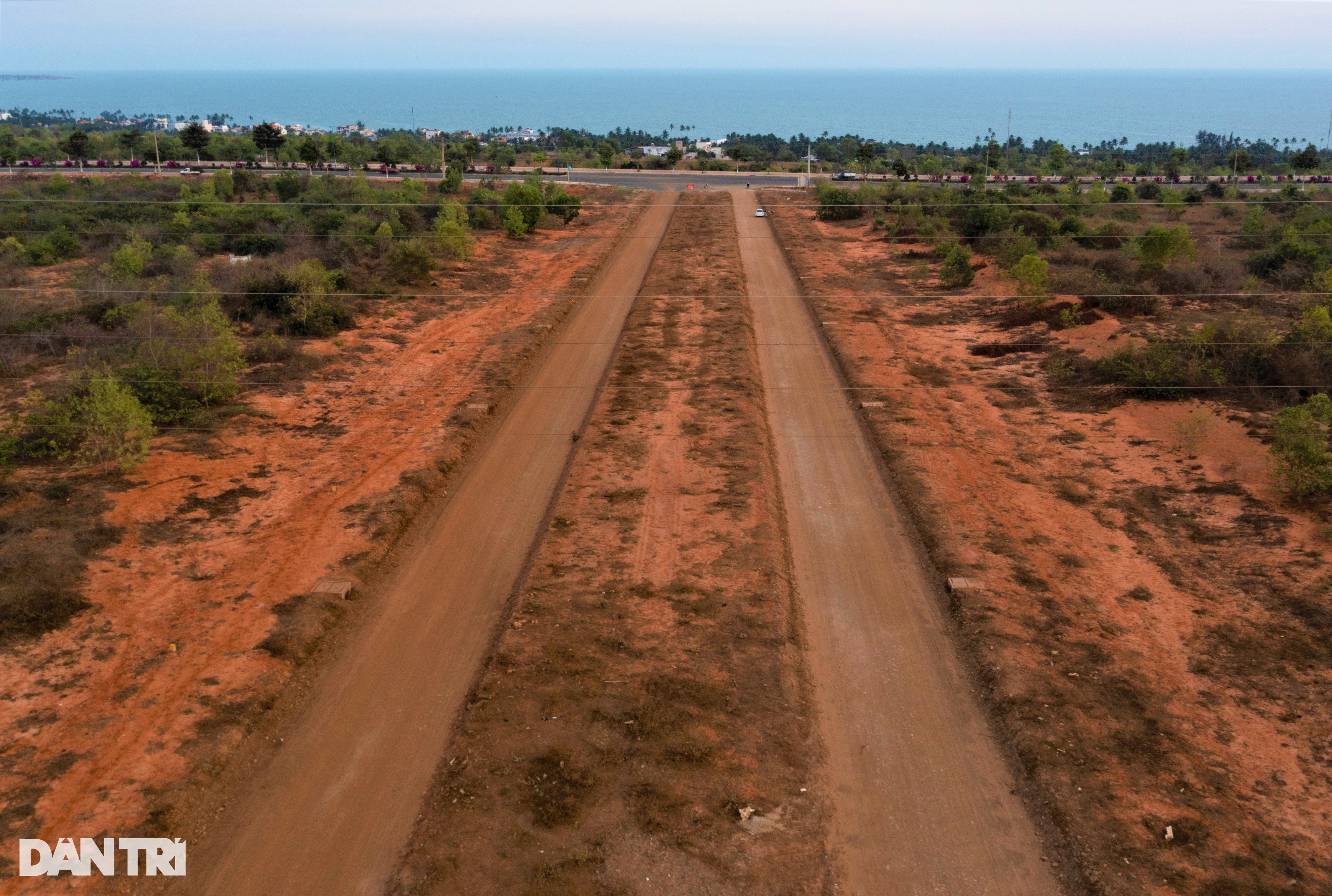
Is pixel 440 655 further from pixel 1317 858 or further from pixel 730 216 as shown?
pixel 730 216

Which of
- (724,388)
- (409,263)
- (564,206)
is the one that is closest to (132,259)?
(409,263)

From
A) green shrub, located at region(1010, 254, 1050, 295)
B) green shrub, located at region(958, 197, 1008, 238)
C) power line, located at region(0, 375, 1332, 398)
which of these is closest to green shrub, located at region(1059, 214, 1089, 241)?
green shrub, located at region(958, 197, 1008, 238)


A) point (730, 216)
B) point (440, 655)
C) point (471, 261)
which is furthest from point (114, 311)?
point (730, 216)

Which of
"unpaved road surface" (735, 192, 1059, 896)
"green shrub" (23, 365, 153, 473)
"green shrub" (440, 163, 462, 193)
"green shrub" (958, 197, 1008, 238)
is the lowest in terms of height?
"unpaved road surface" (735, 192, 1059, 896)

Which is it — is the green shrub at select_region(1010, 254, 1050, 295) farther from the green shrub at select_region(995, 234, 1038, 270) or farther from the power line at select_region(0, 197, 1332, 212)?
the power line at select_region(0, 197, 1332, 212)

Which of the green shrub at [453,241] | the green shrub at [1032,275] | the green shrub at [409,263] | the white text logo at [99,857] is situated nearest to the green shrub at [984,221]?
the green shrub at [1032,275]

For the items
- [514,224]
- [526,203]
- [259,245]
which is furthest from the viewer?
[526,203]

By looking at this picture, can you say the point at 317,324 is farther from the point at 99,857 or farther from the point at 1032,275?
the point at 1032,275

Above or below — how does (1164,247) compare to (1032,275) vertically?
above
